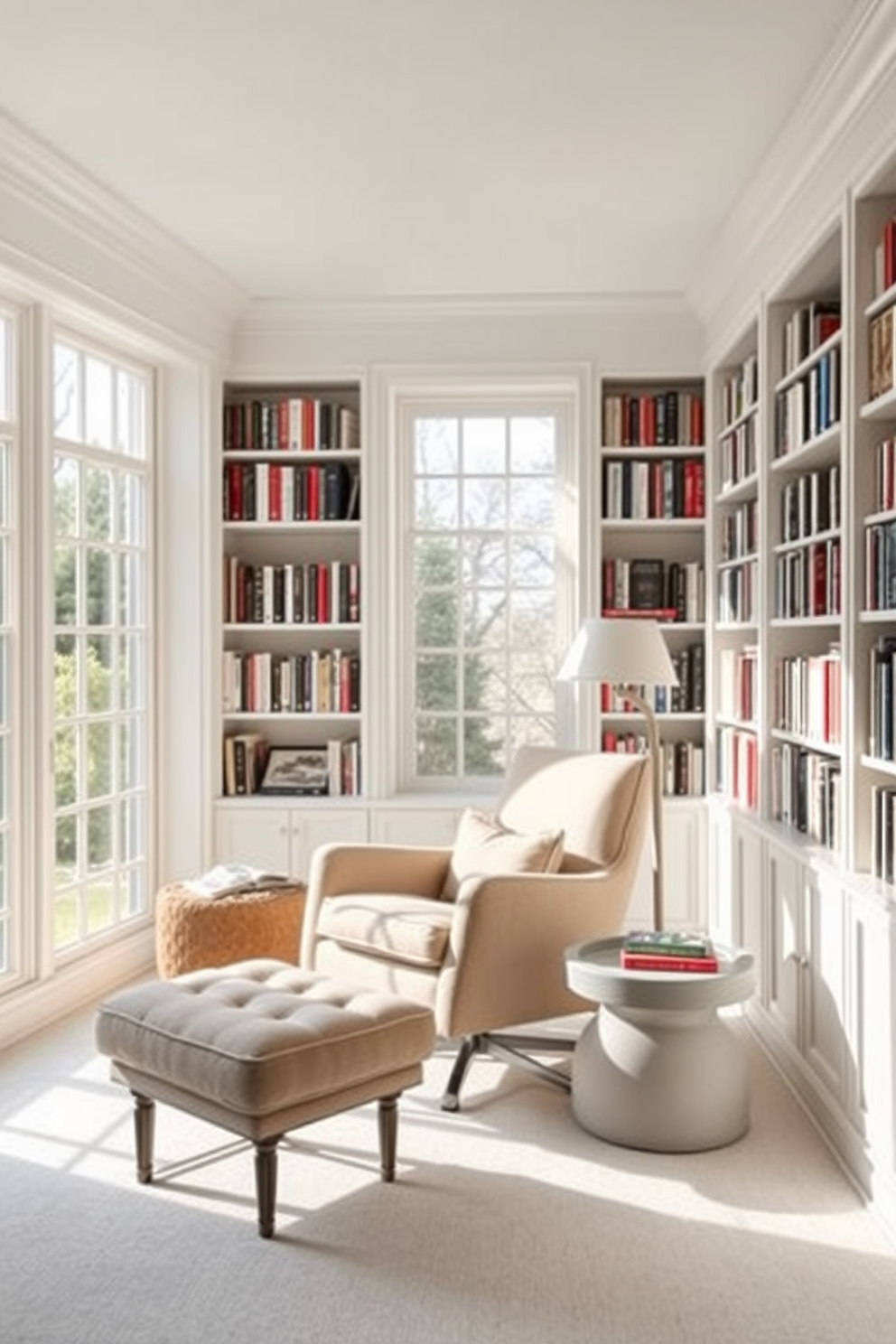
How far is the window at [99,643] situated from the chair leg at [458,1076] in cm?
159

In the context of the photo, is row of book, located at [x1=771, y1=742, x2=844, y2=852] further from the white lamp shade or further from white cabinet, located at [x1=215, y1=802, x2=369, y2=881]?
white cabinet, located at [x1=215, y1=802, x2=369, y2=881]

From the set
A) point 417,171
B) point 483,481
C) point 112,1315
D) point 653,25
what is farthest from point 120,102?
point 112,1315

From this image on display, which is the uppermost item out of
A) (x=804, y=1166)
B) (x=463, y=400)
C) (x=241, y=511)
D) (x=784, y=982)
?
(x=463, y=400)

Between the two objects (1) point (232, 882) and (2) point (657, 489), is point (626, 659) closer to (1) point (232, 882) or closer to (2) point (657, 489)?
(1) point (232, 882)

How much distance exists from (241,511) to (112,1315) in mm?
3714

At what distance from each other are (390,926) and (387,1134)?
0.78 metres

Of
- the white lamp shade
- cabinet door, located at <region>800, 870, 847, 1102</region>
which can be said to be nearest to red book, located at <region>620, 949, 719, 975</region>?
cabinet door, located at <region>800, 870, 847, 1102</region>

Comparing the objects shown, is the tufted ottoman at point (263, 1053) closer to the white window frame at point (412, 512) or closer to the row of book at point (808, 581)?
the row of book at point (808, 581)

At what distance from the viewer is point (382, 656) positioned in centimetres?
549

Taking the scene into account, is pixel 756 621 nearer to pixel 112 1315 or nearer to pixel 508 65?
pixel 508 65

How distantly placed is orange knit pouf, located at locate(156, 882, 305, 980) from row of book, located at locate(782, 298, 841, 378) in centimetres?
247

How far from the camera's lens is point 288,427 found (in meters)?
5.52

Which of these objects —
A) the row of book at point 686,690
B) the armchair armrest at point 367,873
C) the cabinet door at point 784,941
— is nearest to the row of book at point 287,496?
the row of book at point 686,690

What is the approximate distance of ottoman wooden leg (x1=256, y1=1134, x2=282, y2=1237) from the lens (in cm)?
269
